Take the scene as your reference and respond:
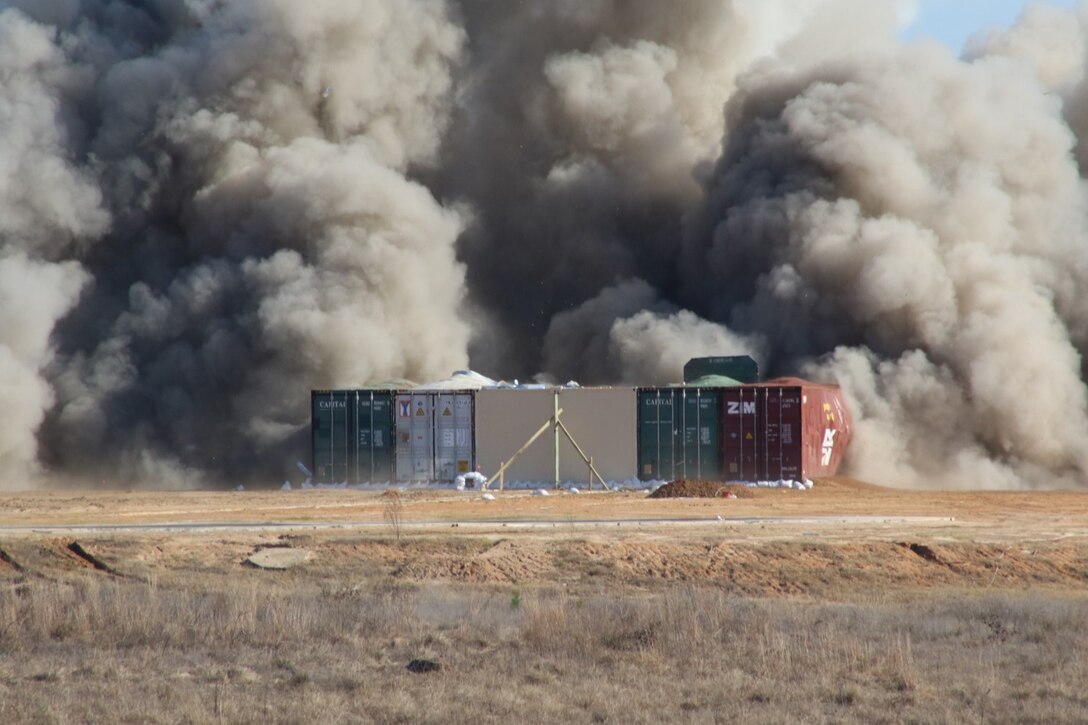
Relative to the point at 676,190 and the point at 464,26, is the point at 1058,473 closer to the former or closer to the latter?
the point at 676,190

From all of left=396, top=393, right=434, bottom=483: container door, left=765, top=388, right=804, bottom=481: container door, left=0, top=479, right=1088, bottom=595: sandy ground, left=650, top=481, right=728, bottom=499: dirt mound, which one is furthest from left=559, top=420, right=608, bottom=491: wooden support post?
left=0, top=479, right=1088, bottom=595: sandy ground

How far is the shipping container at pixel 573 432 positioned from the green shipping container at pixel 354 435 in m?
3.57

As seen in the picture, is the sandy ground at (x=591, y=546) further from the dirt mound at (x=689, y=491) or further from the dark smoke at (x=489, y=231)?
the dark smoke at (x=489, y=231)

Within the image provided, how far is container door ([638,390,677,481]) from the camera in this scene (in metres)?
41.9

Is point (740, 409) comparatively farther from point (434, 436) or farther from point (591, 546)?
point (591, 546)

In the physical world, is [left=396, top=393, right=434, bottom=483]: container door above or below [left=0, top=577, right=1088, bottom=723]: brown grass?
above

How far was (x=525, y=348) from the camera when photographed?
61281 millimetres

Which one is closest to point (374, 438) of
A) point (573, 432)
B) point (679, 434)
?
point (573, 432)

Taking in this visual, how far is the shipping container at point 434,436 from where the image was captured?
1688 inches

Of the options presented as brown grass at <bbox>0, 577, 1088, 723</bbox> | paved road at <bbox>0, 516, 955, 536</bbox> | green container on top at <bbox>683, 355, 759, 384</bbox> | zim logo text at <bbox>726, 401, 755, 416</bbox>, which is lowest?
brown grass at <bbox>0, 577, 1088, 723</bbox>

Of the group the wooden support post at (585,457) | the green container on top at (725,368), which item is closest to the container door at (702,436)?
the wooden support post at (585,457)

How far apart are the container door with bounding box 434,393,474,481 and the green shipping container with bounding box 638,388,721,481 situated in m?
5.13

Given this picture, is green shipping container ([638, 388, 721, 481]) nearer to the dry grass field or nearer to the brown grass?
the dry grass field

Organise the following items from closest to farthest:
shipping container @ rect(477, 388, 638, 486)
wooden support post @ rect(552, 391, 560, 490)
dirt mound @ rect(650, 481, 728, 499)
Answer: dirt mound @ rect(650, 481, 728, 499) < wooden support post @ rect(552, 391, 560, 490) < shipping container @ rect(477, 388, 638, 486)
